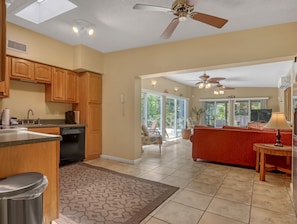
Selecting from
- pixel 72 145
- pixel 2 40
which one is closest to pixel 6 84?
pixel 72 145

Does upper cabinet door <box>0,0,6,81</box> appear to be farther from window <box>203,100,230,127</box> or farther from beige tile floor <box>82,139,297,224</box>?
window <box>203,100,230,127</box>

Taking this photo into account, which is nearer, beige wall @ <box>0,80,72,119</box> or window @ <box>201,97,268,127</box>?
beige wall @ <box>0,80,72,119</box>

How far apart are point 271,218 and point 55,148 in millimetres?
2484

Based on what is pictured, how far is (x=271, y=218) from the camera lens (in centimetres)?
211

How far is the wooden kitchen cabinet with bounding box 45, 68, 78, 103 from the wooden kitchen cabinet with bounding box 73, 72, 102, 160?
165mm

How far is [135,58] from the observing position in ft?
14.6

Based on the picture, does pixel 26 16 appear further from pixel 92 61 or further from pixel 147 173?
pixel 147 173

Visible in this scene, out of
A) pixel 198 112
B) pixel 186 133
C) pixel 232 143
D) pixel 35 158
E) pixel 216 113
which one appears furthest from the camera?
pixel 216 113

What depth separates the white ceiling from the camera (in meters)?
2.62

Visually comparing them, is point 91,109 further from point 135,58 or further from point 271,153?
point 271,153

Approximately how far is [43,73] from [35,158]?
9.56 feet

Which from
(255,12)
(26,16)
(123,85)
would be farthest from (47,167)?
(255,12)

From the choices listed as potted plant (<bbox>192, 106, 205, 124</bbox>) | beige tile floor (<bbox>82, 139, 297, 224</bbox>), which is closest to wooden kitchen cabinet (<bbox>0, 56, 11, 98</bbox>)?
beige tile floor (<bbox>82, 139, 297, 224</bbox>)

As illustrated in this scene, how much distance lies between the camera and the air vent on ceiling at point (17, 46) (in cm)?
338
